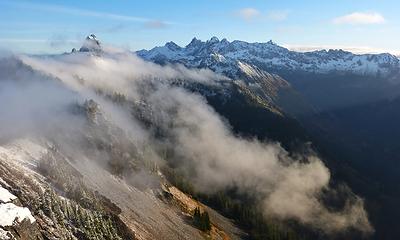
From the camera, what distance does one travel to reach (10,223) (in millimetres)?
117938

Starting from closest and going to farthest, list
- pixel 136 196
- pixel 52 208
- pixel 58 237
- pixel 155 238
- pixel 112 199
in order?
1. pixel 58 237
2. pixel 52 208
3. pixel 155 238
4. pixel 112 199
5. pixel 136 196

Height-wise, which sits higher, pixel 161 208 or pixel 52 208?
pixel 52 208

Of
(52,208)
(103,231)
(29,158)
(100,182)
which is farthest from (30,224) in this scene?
(100,182)

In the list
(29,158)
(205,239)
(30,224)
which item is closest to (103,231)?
(30,224)

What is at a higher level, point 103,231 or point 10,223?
point 10,223

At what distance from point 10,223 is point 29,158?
53.6m

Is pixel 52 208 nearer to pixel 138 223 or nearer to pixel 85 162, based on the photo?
pixel 138 223

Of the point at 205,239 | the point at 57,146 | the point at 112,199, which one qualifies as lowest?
the point at 205,239

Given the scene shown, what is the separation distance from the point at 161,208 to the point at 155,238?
3230cm

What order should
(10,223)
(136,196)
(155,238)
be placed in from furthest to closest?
1. (136,196)
2. (155,238)
3. (10,223)

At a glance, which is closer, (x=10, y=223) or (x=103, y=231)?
(x=10, y=223)

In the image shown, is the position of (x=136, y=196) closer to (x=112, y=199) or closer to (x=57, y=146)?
(x=112, y=199)

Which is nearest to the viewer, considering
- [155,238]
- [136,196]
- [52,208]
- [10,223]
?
[10,223]

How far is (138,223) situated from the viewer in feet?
562
